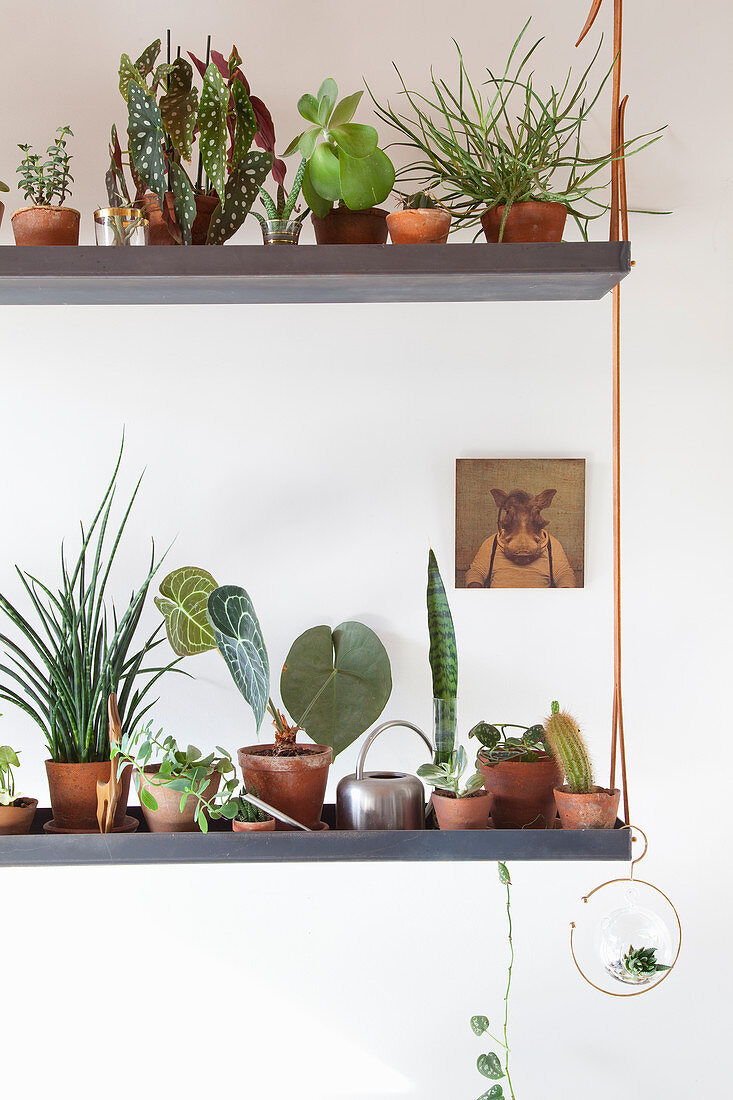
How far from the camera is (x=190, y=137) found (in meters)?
1.18

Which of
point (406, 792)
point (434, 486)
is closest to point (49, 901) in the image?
point (406, 792)

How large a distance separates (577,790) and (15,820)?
0.71 meters

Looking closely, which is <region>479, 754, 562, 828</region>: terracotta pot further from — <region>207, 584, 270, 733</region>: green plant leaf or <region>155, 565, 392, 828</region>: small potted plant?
<region>207, 584, 270, 733</region>: green plant leaf

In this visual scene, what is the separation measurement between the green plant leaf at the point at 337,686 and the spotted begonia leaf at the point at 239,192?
1.86 ft

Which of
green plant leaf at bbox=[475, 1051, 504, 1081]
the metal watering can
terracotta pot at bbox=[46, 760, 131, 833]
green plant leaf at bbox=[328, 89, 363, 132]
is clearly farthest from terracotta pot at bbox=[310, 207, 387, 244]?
green plant leaf at bbox=[475, 1051, 504, 1081]

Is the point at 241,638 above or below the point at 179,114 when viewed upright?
below

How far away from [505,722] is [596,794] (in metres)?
0.28

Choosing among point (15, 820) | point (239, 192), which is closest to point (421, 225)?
point (239, 192)

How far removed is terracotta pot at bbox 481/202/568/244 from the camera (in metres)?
1.12

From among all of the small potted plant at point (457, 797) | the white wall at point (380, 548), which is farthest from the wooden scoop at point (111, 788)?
the small potted plant at point (457, 797)

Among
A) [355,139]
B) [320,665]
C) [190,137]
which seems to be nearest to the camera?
[355,139]

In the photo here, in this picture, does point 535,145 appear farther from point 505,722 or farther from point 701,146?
point 505,722

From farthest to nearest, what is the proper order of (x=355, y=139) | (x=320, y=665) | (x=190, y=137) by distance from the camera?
1. (x=320, y=665)
2. (x=190, y=137)
3. (x=355, y=139)

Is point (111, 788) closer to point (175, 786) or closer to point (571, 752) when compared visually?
point (175, 786)
